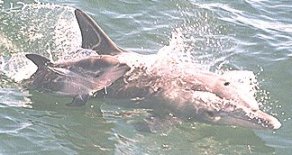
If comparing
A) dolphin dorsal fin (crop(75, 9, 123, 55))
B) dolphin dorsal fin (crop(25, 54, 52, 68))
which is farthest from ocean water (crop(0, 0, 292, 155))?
dolphin dorsal fin (crop(75, 9, 123, 55))

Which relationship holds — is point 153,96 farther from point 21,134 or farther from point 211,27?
point 211,27

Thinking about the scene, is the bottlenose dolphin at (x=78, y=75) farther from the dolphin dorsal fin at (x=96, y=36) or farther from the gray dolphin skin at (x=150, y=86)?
the dolphin dorsal fin at (x=96, y=36)

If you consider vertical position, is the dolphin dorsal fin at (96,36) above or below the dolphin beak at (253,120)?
above

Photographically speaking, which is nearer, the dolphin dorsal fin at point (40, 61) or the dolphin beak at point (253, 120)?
the dolphin beak at point (253, 120)

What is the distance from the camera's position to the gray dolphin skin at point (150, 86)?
838 cm

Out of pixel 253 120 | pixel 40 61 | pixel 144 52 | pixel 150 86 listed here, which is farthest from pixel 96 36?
pixel 253 120

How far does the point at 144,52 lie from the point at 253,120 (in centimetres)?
338

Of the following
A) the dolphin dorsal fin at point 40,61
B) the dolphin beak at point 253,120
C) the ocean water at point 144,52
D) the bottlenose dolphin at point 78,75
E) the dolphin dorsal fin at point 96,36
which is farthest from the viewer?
the dolphin dorsal fin at point 40,61

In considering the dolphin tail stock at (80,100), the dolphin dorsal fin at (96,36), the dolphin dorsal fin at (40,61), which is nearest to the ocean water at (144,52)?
the dolphin tail stock at (80,100)

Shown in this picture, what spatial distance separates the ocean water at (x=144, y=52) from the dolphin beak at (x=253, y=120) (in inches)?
A: 11.3

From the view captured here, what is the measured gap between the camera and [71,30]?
1172 cm

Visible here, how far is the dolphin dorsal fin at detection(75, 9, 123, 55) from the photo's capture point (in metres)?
9.08

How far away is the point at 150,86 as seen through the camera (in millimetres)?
8859

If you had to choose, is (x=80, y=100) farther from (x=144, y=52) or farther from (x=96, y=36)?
(x=144, y=52)
